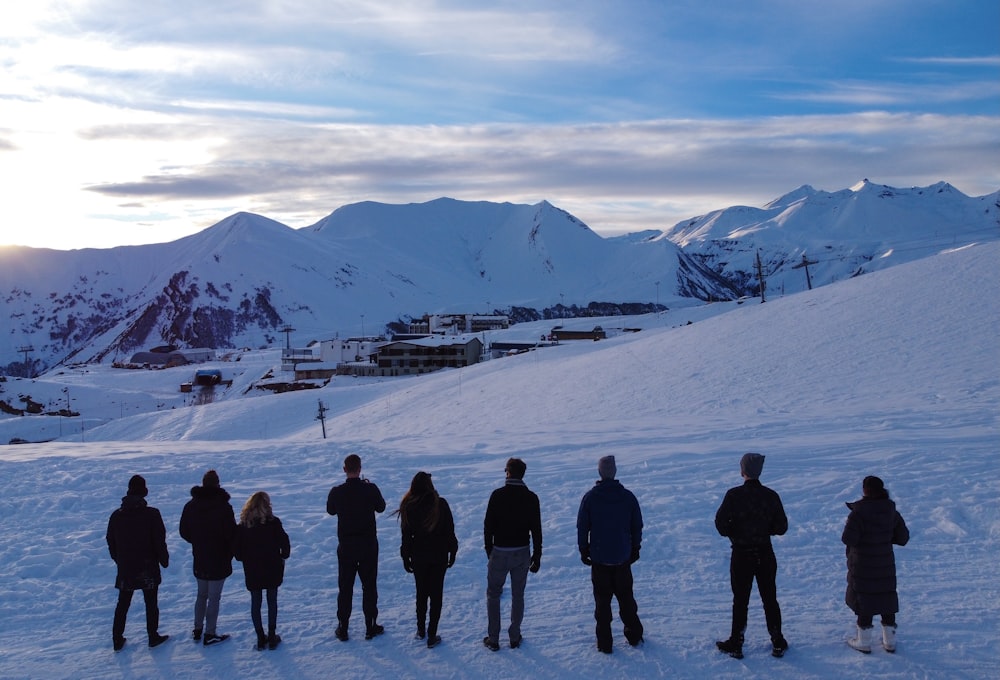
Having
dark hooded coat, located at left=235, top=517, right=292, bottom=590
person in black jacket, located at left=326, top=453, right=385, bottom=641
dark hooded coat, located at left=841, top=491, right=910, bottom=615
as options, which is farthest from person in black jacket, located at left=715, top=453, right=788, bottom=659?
dark hooded coat, located at left=235, top=517, right=292, bottom=590

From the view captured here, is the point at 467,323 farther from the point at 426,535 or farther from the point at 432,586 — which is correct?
the point at 426,535

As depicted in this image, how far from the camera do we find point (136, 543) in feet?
24.6


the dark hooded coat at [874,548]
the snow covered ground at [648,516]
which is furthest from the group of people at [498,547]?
the snow covered ground at [648,516]

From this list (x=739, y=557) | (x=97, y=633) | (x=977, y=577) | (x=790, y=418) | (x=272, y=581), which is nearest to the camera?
A: (x=739, y=557)

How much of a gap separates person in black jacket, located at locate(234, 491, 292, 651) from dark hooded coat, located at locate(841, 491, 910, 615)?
5.10 metres

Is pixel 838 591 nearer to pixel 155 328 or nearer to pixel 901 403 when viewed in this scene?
pixel 901 403

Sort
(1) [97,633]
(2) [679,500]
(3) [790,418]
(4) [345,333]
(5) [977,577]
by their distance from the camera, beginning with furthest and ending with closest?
(4) [345,333] → (3) [790,418] → (2) [679,500] → (5) [977,577] → (1) [97,633]

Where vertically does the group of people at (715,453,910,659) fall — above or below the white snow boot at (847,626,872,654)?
above

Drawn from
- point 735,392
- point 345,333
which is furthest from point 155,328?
point 735,392

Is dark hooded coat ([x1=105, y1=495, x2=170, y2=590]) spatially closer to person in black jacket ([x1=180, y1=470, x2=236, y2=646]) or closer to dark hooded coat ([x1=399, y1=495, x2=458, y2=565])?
person in black jacket ([x1=180, y1=470, x2=236, y2=646])

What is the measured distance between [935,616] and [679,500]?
459 cm

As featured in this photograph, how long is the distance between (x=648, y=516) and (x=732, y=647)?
4418 mm

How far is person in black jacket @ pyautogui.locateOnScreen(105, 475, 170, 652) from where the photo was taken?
24.5ft

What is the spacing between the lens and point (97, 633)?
807cm
